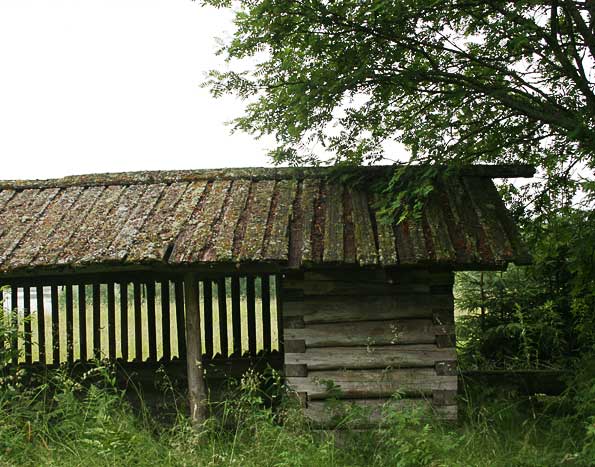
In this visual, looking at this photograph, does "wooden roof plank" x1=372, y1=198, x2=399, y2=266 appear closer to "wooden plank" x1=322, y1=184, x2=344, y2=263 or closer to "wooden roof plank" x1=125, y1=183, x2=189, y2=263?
"wooden plank" x1=322, y1=184, x2=344, y2=263

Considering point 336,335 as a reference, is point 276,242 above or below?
above

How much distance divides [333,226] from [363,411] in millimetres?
2045

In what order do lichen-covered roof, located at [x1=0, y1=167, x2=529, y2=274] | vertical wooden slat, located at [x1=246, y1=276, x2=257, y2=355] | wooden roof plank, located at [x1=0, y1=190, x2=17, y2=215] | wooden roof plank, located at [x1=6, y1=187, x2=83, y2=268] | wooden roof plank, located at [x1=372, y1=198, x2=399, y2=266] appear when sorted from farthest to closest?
1. vertical wooden slat, located at [x1=246, y1=276, x2=257, y2=355]
2. wooden roof plank, located at [x1=0, y1=190, x2=17, y2=215]
3. wooden roof plank, located at [x1=6, y1=187, x2=83, y2=268]
4. lichen-covered roof, located at [x1=0, y1=167, x2=529, y2=274]
5. wooden roof plank, located at [x1=372, y1=198, x2=399, y2=266]

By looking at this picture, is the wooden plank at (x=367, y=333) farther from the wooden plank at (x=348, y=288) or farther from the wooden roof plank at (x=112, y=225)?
the wooden roof plank at (x=112, y=225)

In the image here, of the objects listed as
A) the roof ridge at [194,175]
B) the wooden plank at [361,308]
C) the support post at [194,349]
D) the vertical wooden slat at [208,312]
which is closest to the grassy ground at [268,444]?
the support post at [194,349]

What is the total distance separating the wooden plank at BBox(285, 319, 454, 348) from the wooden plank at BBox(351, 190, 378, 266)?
0.93 metres

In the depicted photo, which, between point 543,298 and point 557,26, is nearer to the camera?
point 557,26

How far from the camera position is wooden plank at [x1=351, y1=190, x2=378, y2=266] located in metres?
6.20

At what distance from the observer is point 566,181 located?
7.96m

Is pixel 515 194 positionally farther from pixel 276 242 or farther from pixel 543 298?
pixel 276 242

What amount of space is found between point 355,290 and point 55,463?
346 cm

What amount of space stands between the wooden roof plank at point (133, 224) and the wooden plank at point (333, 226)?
2139mm

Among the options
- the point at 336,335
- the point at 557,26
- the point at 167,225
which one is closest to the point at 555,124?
the point at 557,26

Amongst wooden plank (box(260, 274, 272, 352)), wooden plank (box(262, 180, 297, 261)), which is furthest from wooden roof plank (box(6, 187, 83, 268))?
wooden plank (box(260, 274, 272, 352))
